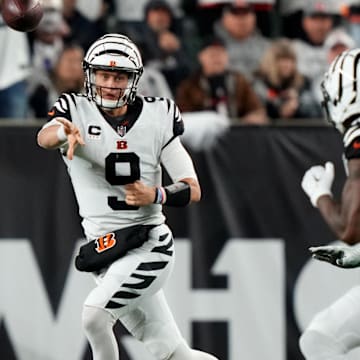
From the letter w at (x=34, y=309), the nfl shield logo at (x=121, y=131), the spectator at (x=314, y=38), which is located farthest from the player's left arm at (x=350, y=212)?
the spectator at (x=314, y=38)

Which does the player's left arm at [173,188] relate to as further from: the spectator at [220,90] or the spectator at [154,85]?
the spectator at [154,85]

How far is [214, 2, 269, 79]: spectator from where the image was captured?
29.1ft

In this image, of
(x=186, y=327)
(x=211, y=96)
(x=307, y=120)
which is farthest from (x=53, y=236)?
(x=307, y=120)

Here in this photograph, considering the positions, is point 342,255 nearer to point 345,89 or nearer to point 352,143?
point 352,143

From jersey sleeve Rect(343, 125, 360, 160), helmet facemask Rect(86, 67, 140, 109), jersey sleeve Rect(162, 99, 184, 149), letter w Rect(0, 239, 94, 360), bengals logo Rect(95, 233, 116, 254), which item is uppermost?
helmet facemask Rect(86, 67, 140, 109)

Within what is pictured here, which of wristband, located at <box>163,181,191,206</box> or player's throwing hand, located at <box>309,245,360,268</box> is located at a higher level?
wristband, located at <box>163,181,191,206</box>

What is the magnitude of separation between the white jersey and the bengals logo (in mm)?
52

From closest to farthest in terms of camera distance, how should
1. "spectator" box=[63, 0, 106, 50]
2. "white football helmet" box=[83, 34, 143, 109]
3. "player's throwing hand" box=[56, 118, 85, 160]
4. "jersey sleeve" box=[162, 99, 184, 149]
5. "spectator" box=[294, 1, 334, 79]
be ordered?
"player's throwing hand" box=[56, 118, 85, 160] → "white football helmet" box=[83, 34, 143, 109] → "jersey sleeve" box=[162, 99, 184, 149] → "spectator" box=[63, 0, 106, 50] → "spectator" box=[294, 1, 334, 79]

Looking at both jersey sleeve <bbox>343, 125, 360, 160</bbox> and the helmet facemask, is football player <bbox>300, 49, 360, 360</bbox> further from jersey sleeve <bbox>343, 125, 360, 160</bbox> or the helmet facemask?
the helmet facemask

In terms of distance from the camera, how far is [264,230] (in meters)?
7.37

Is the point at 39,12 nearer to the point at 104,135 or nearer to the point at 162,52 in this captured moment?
the point at 104,135

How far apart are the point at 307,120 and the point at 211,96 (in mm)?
879

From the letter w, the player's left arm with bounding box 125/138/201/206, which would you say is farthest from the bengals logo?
the letter w

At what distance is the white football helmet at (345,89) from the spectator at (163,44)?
2.76 m
